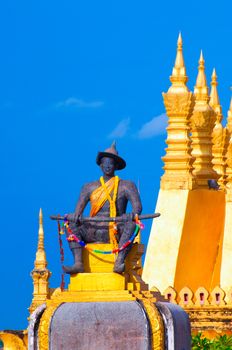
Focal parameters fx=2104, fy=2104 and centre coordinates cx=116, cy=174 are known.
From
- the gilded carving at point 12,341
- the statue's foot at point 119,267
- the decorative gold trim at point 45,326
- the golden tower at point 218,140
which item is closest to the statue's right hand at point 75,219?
the statue's foot at point 119,267

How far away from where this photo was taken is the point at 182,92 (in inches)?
1802

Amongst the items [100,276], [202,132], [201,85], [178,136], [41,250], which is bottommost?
[100,276]

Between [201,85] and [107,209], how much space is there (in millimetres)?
21574

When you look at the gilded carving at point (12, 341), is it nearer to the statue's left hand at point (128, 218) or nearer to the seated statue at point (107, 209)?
the seated statue at point (107, 209)

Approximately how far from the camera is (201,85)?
48.4 metres

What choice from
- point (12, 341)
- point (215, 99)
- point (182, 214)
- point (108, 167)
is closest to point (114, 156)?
point (108, 167)

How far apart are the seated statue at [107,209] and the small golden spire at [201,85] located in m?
20.7

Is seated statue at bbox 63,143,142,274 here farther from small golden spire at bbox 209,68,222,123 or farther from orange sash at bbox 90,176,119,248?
small golden spire at bbox 209,68,222,123

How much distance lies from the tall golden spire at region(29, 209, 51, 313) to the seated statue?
52.8ft

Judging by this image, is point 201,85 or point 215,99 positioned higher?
point 215,99

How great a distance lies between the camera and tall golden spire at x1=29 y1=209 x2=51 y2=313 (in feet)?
146

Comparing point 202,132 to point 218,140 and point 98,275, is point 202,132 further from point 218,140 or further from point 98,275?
point 98,275

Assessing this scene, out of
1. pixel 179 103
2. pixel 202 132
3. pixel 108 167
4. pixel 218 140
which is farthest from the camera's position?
pixel 218 140

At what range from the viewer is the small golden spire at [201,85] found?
158 feet
